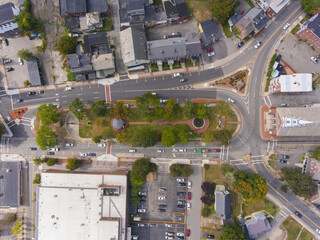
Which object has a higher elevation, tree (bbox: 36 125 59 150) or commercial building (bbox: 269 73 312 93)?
commercial building (bbox: 269 73 312 93)

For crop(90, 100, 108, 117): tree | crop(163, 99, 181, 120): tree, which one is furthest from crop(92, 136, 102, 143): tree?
crop(163, 99, 181, 120): tree

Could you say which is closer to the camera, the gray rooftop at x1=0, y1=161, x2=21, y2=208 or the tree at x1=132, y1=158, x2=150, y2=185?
the tree at x1=132, y1=158, x2=150, y2=185

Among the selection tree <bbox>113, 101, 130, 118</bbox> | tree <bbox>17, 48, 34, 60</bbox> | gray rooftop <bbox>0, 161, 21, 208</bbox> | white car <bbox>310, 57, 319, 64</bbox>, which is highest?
tree <bbox>17, 48, 34, 60</bbox>

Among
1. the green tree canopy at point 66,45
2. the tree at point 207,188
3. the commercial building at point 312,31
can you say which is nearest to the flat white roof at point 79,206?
the tree at point 207,188

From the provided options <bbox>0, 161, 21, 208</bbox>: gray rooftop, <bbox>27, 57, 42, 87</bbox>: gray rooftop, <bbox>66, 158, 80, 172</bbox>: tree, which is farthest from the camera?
<bbox>0, 161, 21, 208</bbox>: gray rooftop

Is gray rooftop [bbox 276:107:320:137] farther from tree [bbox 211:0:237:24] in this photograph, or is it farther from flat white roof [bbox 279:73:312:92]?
tree [bbox 211:0:237:24]

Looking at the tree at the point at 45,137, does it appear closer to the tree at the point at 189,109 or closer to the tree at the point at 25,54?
the tree at the point at 25,54

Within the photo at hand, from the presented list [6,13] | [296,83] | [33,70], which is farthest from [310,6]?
[6,13]

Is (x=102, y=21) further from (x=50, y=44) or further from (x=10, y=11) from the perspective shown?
(x=10, y=11)
